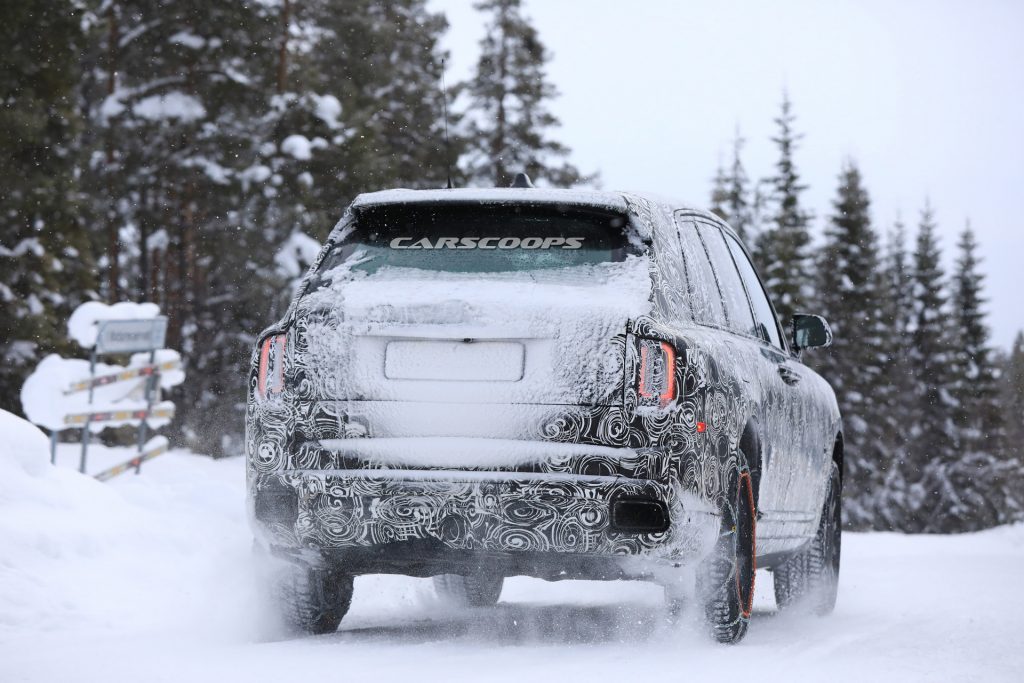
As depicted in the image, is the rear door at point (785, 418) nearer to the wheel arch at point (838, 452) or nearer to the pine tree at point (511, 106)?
the wheel arch at point (838, 452)

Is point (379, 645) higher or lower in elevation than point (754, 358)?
lower

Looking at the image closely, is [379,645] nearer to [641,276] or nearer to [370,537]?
[370,537]

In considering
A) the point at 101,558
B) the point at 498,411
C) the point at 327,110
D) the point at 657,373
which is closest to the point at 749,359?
the point at 657,373

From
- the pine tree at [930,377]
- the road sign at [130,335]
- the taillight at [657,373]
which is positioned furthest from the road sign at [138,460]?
the pine tree at [930,377]

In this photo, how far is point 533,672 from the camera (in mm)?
4973

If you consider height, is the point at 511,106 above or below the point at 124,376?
above

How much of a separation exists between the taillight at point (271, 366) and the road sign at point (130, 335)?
810 cm

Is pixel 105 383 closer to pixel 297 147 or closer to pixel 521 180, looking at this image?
pixel 521 180

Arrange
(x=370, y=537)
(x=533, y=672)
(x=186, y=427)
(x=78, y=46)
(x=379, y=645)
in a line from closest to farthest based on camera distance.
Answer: (x=533, y=672)
(x=370, y=537)
(x=379, y=645)
(x=78, y=46)
(x=186, y=427)

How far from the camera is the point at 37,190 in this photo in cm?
2903

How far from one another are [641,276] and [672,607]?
138cm

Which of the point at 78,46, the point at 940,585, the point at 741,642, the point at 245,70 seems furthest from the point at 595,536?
the point at 245,70

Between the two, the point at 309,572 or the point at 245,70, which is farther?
the point at 245,70

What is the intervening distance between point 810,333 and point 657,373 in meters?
2.98
